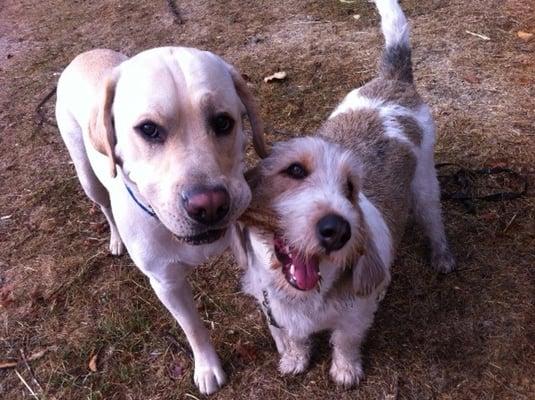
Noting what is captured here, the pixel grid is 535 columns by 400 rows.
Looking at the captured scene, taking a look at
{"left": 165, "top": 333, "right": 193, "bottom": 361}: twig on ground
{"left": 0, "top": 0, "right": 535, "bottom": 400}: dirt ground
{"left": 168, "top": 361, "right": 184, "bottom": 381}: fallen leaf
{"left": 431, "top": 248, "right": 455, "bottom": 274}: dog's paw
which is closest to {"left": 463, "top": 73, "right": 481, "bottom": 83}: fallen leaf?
{"left": 0, "top": 0, "right": 535, "bottom": 400}: dirt ground

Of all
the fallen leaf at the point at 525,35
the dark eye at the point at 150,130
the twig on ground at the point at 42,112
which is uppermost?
the dark eye at the point at 150,130

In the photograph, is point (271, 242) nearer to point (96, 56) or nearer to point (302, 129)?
point (96, 56)

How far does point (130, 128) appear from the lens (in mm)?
2113

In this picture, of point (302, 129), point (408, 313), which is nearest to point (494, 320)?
point (408, 313)

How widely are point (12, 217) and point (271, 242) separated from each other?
111 inches

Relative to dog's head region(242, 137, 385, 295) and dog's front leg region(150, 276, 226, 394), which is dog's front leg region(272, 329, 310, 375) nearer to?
dog's front leg region(150, 276, 226, 394)

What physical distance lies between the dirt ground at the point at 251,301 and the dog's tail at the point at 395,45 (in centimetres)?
106

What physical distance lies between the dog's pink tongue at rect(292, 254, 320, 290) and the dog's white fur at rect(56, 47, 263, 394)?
0.34m

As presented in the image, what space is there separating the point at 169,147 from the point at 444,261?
2.06 m

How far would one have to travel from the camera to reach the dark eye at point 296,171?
2.14 metres

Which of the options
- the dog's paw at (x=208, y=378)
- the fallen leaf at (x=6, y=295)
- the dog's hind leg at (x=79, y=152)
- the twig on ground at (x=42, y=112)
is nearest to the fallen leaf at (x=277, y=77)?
the twig on ground at (x=42, y=112)

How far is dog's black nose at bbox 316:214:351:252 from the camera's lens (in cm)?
192

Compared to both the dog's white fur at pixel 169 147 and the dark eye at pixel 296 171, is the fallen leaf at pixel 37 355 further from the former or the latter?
the dark eye at pixel 296 171

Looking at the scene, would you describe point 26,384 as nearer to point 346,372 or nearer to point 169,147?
point 346,372
